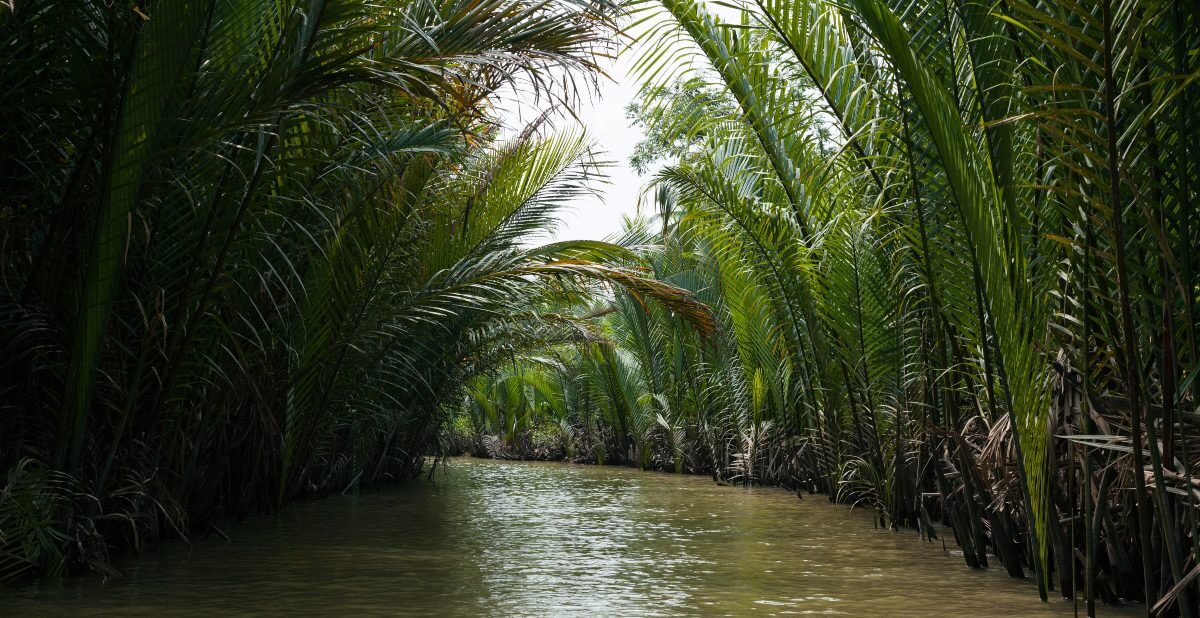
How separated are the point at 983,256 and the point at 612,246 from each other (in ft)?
13.0

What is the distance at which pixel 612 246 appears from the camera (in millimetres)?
7301

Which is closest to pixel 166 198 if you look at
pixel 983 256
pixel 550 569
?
pixel 550 569

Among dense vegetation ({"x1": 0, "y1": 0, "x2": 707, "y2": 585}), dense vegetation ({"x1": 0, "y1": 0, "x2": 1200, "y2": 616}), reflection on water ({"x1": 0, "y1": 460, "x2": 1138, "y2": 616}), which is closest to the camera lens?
dense vegetation ({"x1": 0, "y1": 0, "x2": 1200, "y2": 616})

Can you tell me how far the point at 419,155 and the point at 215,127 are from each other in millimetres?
2939

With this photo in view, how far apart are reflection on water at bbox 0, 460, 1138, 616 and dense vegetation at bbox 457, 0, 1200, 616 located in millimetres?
423

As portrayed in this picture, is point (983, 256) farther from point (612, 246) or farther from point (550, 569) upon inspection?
point (612, 246)

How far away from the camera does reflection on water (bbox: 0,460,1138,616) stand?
405cm

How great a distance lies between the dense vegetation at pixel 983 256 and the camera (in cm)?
280

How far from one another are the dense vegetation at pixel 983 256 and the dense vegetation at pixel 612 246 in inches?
1.0

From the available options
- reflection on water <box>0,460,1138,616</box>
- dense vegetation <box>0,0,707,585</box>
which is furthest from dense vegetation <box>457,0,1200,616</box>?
dense vegetation <box>0,0,707,585</box>

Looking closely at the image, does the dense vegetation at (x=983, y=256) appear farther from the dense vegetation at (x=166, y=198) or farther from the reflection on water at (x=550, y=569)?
the dense vegetation at (x=166, y=198)

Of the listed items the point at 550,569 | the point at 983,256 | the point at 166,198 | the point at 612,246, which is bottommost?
the point at 550,569

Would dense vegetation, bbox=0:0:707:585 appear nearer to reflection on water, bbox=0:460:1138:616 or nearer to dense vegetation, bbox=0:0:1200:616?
dense vegetation, bbox=0:0:1200:616

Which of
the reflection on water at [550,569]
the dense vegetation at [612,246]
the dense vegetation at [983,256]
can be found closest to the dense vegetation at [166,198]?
the dense vegetation at [612,246]
